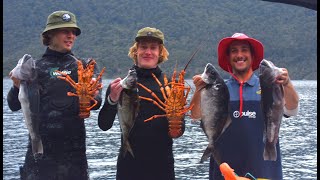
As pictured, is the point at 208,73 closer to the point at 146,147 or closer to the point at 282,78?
the point at 282,78

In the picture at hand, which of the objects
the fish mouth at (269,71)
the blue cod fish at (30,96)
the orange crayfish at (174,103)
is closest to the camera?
the fish mouth at (269,71)

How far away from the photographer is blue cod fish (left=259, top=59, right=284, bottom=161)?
16.8ft

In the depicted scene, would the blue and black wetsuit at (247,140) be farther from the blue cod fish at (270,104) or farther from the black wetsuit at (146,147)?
the black wetsuit at (146,147)

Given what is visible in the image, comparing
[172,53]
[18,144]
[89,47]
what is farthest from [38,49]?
[18,144]

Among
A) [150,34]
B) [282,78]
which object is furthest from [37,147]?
[282,78]

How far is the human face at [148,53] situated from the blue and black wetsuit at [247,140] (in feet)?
3.29

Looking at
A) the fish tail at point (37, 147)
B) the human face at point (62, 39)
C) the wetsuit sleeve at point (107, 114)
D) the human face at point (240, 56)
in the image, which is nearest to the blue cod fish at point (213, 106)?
the human face at point (240, 56)

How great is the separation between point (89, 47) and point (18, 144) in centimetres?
14405

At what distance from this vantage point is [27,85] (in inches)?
225

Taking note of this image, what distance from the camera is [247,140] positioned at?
17.9 ft

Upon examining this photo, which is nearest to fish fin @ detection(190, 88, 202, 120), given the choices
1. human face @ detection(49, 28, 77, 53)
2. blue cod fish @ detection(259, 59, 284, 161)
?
blue cod fish @ detection(259, 59, 284, 161)

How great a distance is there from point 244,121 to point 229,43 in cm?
91

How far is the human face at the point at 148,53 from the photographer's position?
578 cm

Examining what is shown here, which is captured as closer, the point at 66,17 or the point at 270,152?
the point at 270,152
